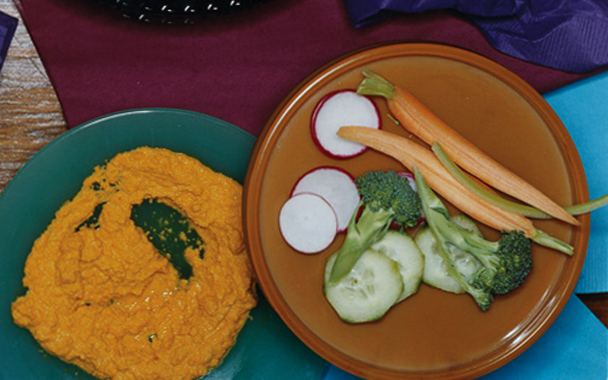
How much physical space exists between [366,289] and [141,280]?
0.64 meters

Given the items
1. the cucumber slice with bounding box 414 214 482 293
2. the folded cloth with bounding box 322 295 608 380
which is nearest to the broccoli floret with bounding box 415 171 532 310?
the cucumber slice with bounding box 414 214 482 293

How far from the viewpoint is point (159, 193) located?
1645mm

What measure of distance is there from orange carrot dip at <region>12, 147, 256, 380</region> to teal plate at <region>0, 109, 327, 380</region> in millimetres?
34

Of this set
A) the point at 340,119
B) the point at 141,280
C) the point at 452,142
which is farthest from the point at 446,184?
the point at 141,280

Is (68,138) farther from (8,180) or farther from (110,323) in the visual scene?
(110,323)

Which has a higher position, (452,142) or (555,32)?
(555,32)

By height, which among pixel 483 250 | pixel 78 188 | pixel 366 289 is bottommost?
pixel 78 188

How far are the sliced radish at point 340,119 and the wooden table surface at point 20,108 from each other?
0.81 meters

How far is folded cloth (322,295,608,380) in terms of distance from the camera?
1.74 meters

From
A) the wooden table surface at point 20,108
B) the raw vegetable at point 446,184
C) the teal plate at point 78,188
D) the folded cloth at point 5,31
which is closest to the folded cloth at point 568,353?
the raw vegetable at point 446,184

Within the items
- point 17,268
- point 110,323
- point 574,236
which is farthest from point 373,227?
point 17,268

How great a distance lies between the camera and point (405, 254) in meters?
1.45

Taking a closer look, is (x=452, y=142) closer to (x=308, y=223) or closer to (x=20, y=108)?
(x=308, y=223)

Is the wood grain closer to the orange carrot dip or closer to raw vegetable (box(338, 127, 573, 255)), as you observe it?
the orange carrot dip
